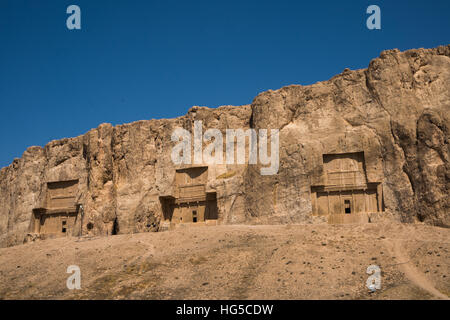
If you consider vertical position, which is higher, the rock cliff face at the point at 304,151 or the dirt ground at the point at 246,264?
the rock cliff face at the point at 304,151

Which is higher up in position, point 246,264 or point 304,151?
point 304,151

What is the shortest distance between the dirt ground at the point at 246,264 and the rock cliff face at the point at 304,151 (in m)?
3.33

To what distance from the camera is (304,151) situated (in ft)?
89.1

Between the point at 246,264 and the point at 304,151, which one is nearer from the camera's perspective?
the point at 246,264

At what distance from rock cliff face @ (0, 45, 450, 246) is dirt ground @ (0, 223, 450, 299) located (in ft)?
10.9

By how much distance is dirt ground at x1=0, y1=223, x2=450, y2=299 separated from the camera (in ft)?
50.9

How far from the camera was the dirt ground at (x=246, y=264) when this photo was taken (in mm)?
15516

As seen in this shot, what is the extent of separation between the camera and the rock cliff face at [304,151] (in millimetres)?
24859

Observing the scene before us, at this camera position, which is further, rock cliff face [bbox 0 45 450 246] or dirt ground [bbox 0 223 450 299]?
rock cliff face [bbox 0 45 450 246]

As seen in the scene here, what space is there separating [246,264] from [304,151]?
1079cm

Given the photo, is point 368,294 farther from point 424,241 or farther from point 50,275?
point 50,275

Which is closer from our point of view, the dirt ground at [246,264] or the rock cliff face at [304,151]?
the dirt ground at [246,264]

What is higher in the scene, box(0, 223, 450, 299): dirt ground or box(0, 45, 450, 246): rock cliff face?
box(0, 45, 450, 246): rock cliff face
